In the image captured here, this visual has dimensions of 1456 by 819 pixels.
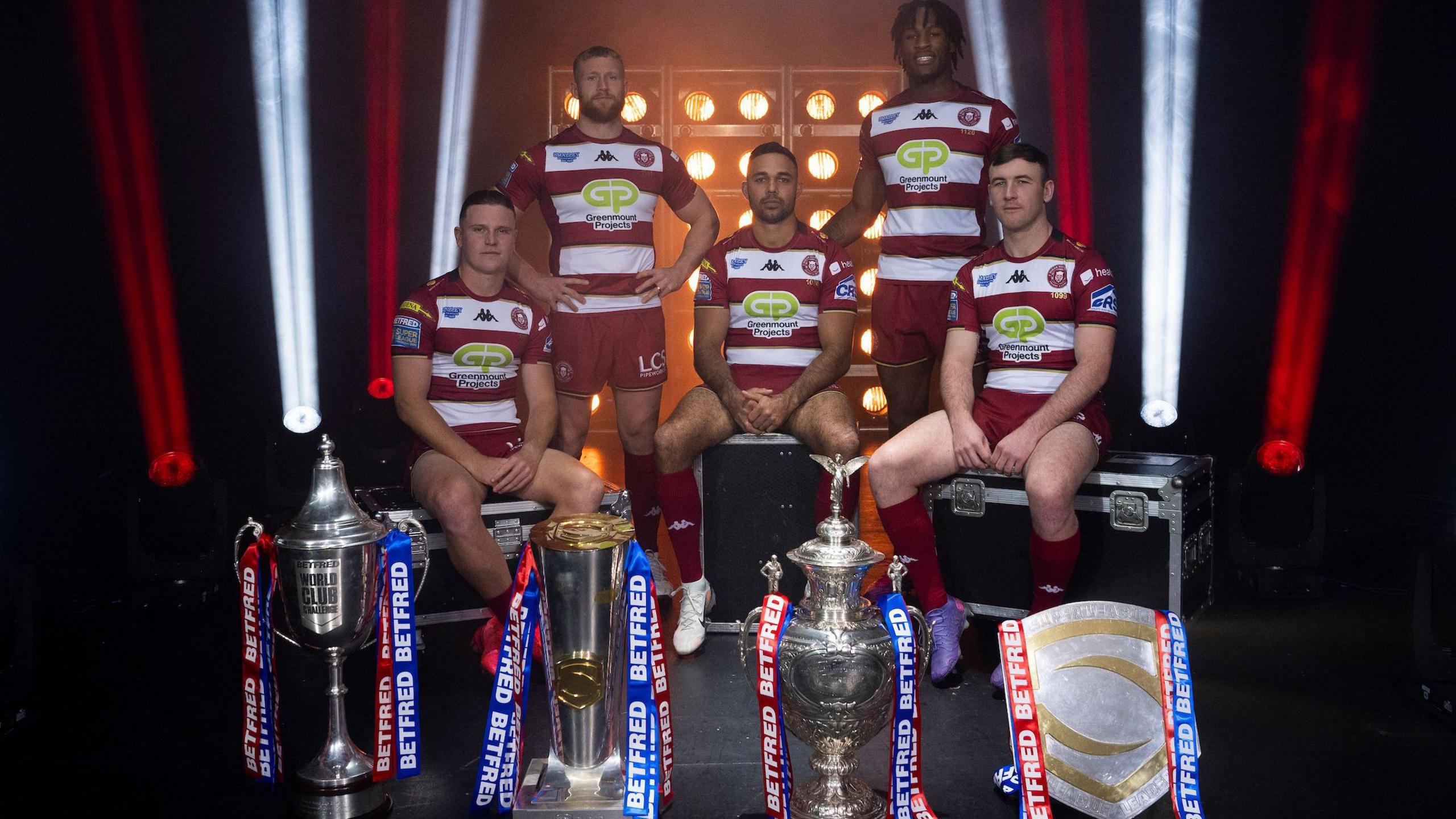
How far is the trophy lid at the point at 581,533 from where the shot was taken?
1990mm

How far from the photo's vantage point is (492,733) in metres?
2.07

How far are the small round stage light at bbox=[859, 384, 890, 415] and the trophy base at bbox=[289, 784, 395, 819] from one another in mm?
4999

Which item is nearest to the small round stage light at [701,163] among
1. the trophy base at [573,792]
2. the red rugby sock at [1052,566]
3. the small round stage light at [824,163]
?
the small round stage light at [824,163]

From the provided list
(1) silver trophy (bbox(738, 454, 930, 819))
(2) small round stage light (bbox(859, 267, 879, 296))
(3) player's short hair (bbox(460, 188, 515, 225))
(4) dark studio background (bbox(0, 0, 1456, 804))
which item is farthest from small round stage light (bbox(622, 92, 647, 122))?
(1) silver trophy (bbox(738, 454, 930, 819))

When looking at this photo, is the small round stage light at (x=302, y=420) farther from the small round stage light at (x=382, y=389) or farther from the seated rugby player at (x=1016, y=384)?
the seated rugby player at (x=1016, y=384)

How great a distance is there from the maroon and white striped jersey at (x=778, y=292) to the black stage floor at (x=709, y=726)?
94 cm

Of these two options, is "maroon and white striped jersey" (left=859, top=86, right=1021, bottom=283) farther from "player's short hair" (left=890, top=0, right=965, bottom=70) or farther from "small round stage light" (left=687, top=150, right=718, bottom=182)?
"small round stage light" (left=687, top=150, right=718, bottom=182)

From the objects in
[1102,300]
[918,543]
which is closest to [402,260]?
[918,543]

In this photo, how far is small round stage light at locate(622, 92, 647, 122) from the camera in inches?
247

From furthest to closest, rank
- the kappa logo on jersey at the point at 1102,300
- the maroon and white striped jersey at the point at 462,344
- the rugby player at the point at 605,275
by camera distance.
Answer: the rugby player at the point at 605,275, the maroon and white striped jersey at the point at 462,344, the kappa logo on jersey at the point at 1102,300

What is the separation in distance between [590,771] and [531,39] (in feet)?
16.8

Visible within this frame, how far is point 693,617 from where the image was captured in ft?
10.5

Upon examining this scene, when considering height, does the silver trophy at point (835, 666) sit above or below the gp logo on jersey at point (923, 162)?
below

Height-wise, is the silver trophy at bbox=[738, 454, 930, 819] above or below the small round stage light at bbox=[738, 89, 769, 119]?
below
